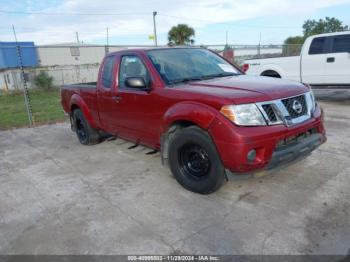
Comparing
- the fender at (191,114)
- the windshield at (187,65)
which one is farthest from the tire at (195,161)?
the windshield at (187,65)

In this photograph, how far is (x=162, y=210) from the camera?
3.49 metres

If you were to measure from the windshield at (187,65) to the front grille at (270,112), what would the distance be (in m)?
1.22

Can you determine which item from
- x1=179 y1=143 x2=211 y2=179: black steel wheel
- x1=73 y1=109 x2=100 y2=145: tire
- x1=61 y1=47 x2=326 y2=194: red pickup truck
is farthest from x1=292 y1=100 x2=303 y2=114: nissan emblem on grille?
x1=73 y1=109 x2=100 y2=145: tire

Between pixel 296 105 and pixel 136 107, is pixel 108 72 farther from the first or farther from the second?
pixel 296 105

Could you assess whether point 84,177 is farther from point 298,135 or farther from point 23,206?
point 298,135

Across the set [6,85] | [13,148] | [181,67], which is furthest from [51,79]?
[181,67]

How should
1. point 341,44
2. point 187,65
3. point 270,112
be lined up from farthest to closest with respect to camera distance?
point 341,44 < point 187,65 < point 270,112

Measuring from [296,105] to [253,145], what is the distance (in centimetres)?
83

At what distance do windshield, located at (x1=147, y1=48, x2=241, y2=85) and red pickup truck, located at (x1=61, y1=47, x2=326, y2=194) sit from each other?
1 cm

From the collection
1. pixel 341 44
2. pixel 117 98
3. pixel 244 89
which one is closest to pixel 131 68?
pixel 117 98

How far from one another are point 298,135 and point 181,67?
1.79m

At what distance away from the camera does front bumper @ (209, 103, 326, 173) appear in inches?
121

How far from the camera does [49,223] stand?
11.1 ft

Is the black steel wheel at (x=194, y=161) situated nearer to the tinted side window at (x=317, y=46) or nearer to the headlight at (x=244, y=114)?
the headlight at (x=244, y=114)
